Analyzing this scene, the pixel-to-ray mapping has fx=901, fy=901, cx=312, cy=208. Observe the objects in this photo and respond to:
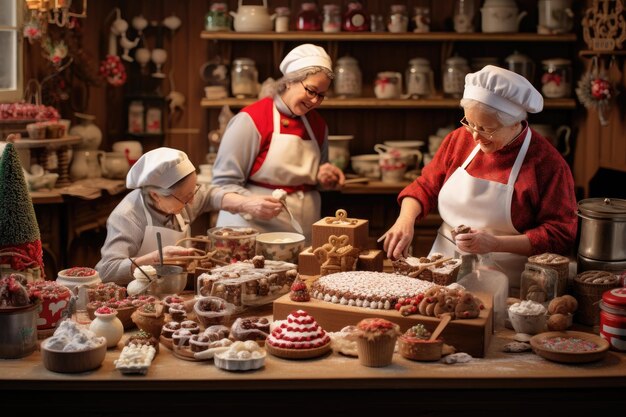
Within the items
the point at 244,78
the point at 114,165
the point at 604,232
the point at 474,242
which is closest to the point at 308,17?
the point at 244,78

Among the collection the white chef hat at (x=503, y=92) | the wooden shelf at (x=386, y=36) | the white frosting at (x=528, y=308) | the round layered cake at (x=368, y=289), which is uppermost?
the wooden shelf at (x=386, y=36)

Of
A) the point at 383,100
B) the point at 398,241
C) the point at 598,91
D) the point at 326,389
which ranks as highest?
the point at 598,91

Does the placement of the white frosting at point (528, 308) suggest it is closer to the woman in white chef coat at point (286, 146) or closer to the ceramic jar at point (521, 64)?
the woman in white chef coat at point (286, 146)

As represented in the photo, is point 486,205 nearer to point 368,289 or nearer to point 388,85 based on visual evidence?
point 368,289

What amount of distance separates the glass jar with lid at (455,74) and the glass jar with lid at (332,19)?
714 mm

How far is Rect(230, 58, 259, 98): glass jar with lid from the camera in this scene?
18.2 ft

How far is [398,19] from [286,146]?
1.76 meters

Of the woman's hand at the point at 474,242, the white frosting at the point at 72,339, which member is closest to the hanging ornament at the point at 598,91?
the woman's hand at the point at 474,242

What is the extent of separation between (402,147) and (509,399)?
11.5ft

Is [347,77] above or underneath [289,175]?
above

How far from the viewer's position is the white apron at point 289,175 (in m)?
4.09

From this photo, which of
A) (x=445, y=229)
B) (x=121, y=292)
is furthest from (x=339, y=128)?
(x=121, y=292)

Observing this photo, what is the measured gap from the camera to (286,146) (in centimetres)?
415

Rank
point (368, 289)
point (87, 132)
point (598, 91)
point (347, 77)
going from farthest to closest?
point (347, 77)
point (87, 132)
point (598, 91)
point (368, 289)
